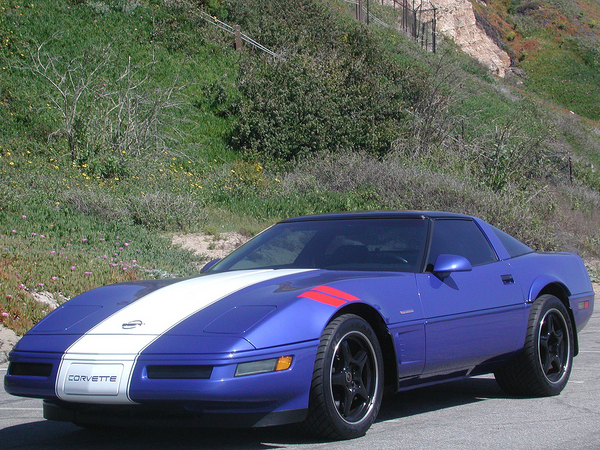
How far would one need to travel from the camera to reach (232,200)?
17.7m

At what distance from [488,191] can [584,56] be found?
53.4 metres

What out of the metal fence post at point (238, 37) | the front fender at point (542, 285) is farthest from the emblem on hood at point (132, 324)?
the metal fence post at point (238, 37)

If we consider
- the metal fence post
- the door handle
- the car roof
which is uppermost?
the metal fence post

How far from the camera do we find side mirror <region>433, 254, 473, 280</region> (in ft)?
14.4

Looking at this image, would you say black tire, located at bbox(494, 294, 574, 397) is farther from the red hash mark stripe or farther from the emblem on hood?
the emblem on hood

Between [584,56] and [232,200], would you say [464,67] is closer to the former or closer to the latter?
[584,56]

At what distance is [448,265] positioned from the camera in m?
4.41

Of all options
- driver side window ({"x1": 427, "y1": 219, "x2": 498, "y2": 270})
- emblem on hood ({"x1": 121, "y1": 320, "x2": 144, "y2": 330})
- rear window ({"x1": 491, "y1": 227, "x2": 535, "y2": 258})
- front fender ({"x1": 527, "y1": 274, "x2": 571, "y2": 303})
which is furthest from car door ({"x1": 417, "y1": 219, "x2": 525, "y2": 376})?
emblem on hood ({"x1": 121, "y1": 320, "x2": 144, "y2": 330})

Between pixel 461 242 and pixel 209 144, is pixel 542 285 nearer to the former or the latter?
pixel 461 242

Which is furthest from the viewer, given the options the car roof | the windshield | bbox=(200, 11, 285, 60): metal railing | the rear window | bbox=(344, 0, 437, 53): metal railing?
bbox=(344, 0, 437, 53): metal railing

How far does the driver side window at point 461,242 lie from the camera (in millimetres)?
4855

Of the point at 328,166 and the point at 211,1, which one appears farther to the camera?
the point at 211,1

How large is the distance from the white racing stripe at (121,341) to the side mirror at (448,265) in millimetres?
1181

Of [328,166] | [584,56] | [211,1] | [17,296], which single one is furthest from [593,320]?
[584,56]
